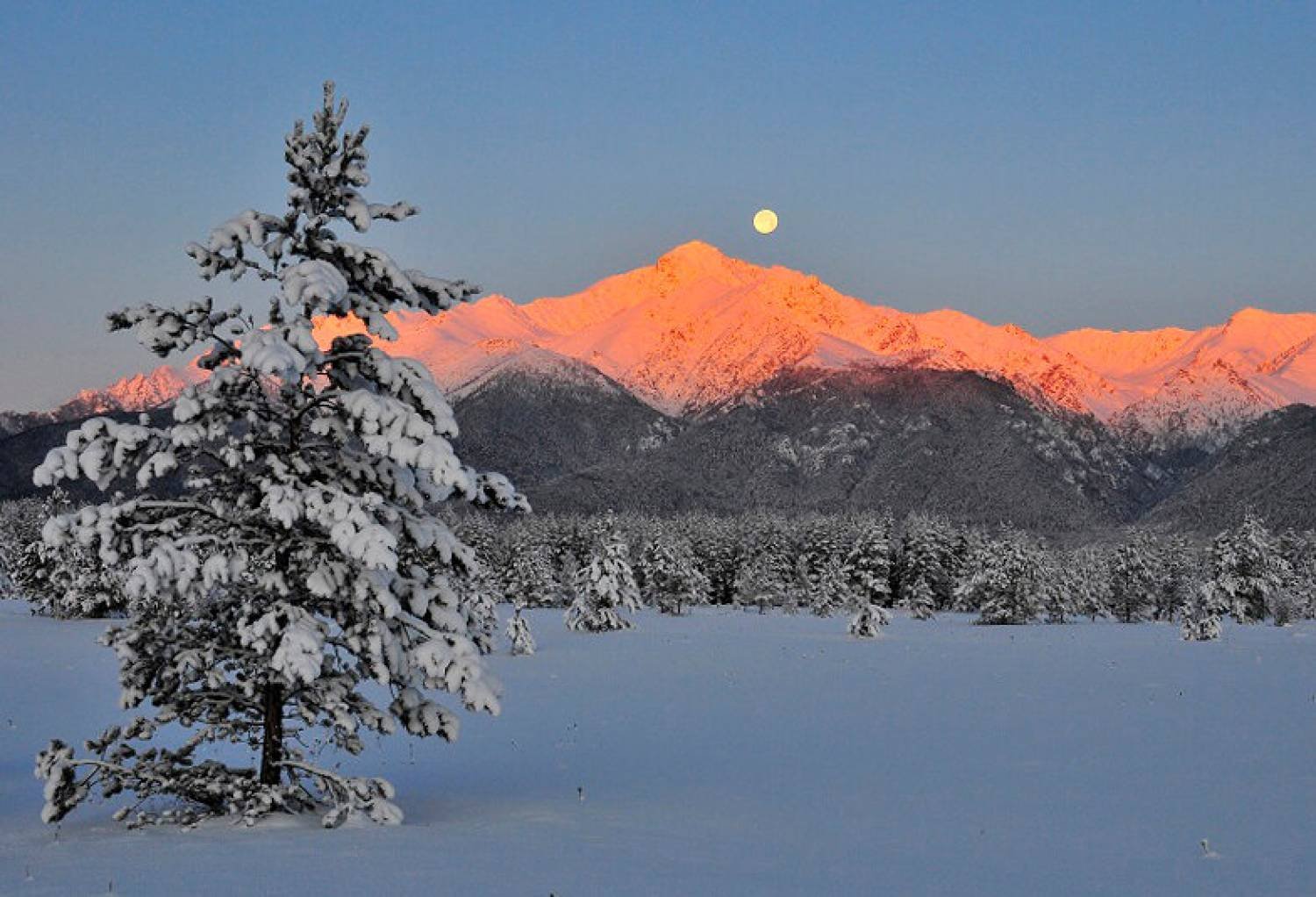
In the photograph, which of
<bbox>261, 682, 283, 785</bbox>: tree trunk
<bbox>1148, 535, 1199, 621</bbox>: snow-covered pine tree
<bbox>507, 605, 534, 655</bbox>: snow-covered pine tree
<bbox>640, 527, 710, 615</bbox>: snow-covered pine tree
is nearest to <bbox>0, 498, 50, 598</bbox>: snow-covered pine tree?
<bbox>640, 527, 710, 615</bbox>: snow-covered pine tree

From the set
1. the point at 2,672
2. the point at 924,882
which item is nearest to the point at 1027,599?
the point at 2,672

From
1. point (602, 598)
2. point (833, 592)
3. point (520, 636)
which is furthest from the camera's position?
point (833, 592)

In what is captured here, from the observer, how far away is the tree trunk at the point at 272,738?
13.9 m

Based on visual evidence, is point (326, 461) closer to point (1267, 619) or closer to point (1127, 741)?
point (1127, 741)

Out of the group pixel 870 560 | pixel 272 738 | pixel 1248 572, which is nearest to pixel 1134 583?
pixel 1248 572

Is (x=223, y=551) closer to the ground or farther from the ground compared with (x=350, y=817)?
farther from the ground

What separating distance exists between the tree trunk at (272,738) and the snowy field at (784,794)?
33.4 inches

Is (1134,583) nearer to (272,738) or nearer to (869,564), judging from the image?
(869,564)

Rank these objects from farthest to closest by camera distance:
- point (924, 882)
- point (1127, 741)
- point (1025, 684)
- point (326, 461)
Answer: point (1025, 684)
point (1127, 741)
point (326, 461)
point (924, 882)

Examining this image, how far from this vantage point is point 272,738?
14.0m

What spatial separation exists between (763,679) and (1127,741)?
55.6 feet

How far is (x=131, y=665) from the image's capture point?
13555 mm

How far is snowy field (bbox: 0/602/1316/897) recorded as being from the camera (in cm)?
1155

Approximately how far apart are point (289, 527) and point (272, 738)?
2.79m
